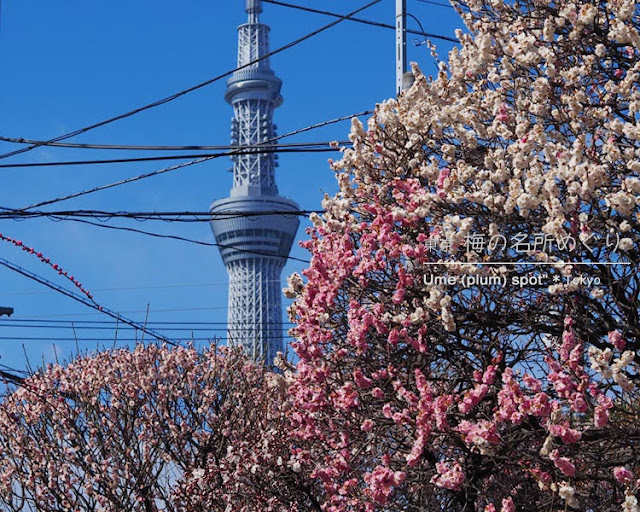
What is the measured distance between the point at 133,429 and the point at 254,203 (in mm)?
121007

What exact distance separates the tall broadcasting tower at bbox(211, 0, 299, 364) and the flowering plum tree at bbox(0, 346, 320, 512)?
106826 mm

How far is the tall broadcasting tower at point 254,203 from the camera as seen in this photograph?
129500 mm

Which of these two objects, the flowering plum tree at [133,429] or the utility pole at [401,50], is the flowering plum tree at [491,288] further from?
the flowering plum tree at [133,429]

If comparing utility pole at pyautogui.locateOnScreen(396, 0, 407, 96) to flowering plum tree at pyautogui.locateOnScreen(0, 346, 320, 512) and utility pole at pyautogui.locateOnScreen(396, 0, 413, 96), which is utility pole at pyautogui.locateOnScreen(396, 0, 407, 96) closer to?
utility pole at pyautogui.locateOnScreen(396, 0, 413, 96)

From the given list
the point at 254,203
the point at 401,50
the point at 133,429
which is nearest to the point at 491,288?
the point at 401,50

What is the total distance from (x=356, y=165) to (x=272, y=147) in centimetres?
342

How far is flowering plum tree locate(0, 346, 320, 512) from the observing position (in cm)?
1653

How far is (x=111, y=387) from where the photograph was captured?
58.0 feet

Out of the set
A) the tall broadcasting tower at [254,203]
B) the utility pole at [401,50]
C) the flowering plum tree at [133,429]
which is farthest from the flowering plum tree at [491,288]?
the tall broadcasting tower at [254,203]

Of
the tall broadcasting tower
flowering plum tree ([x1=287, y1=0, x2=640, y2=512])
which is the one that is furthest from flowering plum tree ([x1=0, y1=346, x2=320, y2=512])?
the tall broadcasting tower

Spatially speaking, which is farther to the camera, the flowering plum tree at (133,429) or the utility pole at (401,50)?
the flowering plum tree at (133,429)

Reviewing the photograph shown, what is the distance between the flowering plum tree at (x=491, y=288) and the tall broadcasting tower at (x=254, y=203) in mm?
114457

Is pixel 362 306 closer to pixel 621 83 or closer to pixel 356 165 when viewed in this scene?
pixel 356 165

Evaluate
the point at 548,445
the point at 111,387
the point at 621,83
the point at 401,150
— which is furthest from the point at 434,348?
the point at 111,387
